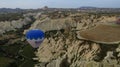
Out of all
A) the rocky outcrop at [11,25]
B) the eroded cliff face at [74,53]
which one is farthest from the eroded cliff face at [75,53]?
the rocky outcrop at [11,25]

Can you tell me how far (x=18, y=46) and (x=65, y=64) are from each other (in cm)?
2760

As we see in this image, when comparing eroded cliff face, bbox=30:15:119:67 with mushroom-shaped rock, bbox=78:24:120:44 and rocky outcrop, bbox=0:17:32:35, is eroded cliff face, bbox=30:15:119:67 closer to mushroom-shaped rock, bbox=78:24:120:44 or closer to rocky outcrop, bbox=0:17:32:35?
mushroom-shaped rock, bbox=78:24:120:44

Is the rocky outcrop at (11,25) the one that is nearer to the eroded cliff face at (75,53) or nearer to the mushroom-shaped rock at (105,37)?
the eroded cliff face at (75,53)

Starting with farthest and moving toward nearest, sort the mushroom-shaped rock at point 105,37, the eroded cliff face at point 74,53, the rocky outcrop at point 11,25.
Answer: the rocky outcrop at point 11,25
the mushroom-shaped rock at point 105,37
the eroded cliff face at point 74,53

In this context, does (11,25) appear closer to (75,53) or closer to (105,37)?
(105,37)

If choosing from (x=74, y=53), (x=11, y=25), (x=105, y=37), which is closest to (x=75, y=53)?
(x=74, y=53)

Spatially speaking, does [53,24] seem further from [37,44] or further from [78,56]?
[78,56]

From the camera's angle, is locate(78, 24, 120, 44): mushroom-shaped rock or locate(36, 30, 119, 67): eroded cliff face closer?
locate(36, 30, 119, 67): eroded cliff face

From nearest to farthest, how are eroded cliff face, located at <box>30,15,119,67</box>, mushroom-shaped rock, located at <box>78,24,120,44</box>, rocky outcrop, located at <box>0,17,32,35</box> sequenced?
1. eroded cliff face, located at <box>30,15,119,67</box>
2. mushroom-shaped rock, located at <box>78,24,120,44</box>
3. rocky outcrop, located at <box>0,17,32,35</box>

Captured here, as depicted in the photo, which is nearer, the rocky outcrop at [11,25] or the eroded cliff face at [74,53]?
the eroded cliff face at [74,53]

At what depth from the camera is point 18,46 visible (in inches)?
1761

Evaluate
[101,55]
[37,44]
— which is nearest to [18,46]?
[37,44]

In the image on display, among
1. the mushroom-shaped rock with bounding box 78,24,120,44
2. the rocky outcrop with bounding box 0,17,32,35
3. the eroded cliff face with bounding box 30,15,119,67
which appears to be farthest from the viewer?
the rocky outcrop with bounding box 0,17,32,35

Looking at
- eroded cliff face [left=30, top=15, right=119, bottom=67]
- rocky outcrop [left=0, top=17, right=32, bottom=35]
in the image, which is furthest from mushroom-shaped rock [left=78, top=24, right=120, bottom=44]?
rocky outcrop [left=0, top=17, right=32, bottom=35]
